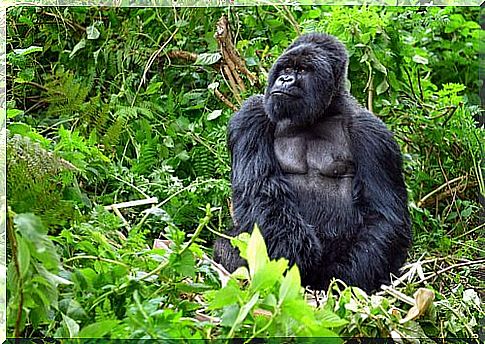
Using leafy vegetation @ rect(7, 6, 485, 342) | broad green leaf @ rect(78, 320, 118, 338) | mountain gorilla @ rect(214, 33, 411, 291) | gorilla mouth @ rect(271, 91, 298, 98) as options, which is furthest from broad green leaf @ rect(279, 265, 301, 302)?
gorilla mouth @ rect(271, 91, 298, 98)

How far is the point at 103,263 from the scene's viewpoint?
0.97 metres

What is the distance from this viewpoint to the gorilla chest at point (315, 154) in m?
1.50

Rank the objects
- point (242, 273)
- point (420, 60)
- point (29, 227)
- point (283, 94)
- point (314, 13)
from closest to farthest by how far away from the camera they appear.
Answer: point (29, 227)
point (242, 273)
point (283, 94)
point (314, 13)
point (420, 60)

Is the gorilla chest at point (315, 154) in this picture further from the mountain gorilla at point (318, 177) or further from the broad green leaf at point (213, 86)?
the broad green leaf at point (213, 86)

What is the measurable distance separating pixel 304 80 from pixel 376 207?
0.28 m

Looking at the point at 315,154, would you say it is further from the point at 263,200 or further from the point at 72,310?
the point at 72,310

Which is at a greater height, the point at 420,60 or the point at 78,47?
the point at 78,47

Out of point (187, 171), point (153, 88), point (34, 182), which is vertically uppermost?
point (34, 182)

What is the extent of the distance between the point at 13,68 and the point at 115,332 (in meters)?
0.78

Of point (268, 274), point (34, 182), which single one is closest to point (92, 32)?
point (34, 182)

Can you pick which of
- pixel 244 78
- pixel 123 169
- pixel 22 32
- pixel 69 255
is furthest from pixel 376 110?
pixel 69 255

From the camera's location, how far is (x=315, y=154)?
1.51 m

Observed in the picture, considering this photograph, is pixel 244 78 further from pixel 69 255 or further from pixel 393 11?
pixel 69 255

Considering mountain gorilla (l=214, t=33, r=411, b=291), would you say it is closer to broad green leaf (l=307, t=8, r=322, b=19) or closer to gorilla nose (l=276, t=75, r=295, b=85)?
gorilla nose (l=276, t=75, r=295, b=85)
